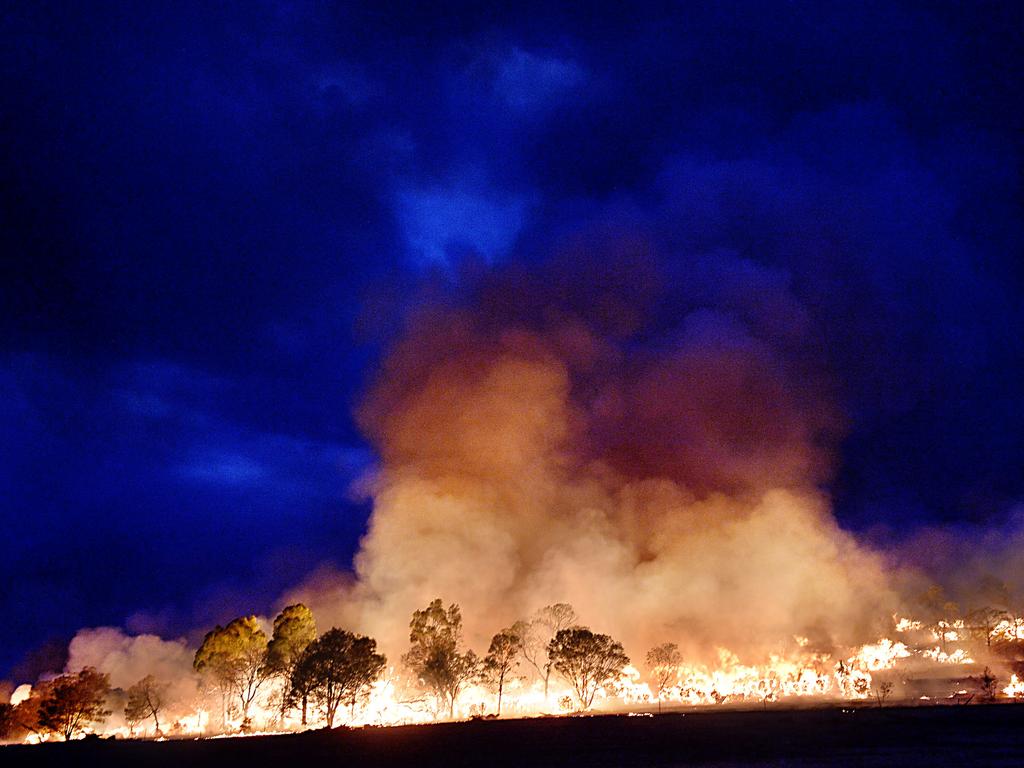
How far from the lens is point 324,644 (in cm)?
12900

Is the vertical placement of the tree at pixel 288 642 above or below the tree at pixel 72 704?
above

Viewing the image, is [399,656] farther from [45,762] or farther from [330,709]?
[45,762]

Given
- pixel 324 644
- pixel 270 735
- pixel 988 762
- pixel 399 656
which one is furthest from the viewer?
pixel 399 656

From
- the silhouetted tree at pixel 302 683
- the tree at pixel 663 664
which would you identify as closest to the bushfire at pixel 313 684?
the silhouetted tree at pixel 302 683

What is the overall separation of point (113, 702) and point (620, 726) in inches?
3634

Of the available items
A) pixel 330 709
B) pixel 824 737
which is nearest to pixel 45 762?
pixel 330 709

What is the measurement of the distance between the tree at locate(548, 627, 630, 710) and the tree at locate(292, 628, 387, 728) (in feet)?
132

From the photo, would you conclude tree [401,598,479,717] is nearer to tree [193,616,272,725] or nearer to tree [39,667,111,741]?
tree [193,616,272,725]

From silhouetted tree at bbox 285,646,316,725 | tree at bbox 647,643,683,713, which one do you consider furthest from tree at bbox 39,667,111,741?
tree at bbox 647,643,683,713

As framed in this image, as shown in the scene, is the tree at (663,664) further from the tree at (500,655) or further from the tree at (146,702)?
the tree at (146,702)

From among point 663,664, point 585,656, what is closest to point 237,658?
point 585,656

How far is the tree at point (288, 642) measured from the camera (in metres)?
135

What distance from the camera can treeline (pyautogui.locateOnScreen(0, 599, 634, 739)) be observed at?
130m

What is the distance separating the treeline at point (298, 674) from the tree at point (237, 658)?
16 cm
